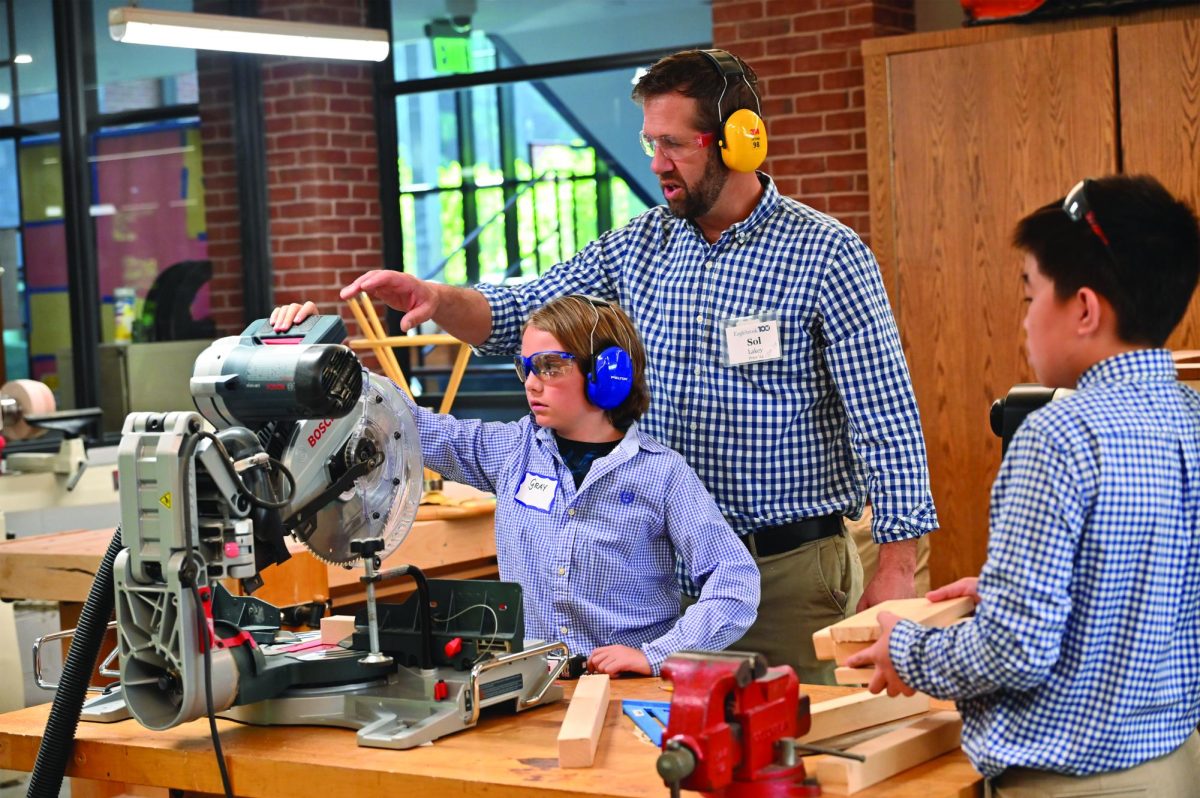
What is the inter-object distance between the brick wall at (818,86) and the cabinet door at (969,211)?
0.59 m

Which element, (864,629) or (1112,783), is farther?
(864,629)

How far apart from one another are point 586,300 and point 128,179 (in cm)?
499

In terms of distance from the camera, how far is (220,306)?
7316mm

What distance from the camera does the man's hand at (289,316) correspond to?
2172 mm

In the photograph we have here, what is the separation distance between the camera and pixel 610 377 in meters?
2.58

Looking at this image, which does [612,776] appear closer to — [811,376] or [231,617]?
A: [231,617]

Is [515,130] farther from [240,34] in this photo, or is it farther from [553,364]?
[553,364]

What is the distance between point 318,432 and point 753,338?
3.00ft

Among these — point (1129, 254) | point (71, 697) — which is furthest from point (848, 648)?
→ point (71, 697)

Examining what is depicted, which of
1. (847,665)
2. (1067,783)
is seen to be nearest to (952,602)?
(847,665)

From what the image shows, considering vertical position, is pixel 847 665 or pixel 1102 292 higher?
pixel 1102 292

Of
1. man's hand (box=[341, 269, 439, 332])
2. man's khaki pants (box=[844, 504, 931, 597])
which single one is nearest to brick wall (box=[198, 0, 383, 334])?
man's khaki pants (box=[844, 504, 931, 597])

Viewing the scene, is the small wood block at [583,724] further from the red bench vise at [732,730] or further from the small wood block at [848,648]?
the small wood block at [848,648]

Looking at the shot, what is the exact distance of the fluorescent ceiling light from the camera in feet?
15.9
